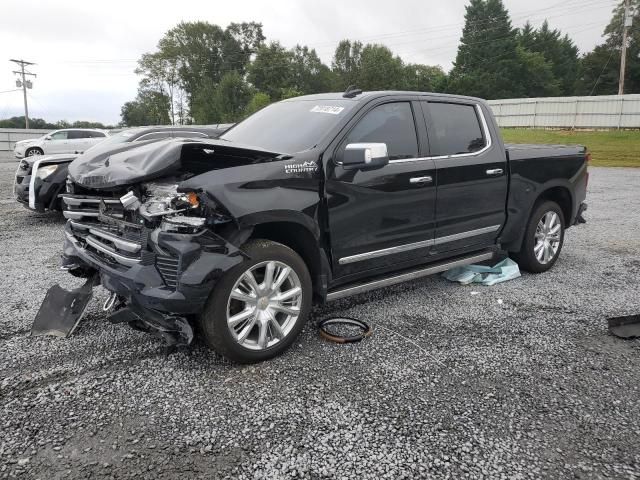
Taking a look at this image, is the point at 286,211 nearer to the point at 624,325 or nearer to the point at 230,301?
the point at 230,301

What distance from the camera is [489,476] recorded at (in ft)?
7.52

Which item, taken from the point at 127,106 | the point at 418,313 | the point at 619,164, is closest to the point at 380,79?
the point at 127,106

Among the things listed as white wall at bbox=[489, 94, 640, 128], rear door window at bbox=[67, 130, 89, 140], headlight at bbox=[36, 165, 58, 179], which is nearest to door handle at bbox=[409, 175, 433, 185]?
headlight at bbox=[36, 165, 58, 179]

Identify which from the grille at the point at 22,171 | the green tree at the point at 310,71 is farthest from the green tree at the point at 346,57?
the grille at the point at 22,171

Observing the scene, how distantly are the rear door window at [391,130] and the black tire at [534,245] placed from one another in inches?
78.7

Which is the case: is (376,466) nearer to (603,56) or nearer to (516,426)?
(516,426)

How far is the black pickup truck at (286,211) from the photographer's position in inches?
119

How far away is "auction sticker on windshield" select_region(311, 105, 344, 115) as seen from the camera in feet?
12.8

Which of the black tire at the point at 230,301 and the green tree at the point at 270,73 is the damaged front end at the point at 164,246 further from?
the green tree at the point at 270,73

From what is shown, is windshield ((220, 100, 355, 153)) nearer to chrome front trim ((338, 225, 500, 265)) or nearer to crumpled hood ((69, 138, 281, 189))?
crumpled hood ((69, 138, 281, 189))

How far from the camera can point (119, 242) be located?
327 cm

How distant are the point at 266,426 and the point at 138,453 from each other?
2.17ft

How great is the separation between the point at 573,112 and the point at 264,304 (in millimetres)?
35556

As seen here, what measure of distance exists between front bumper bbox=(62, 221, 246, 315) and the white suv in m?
21.3
